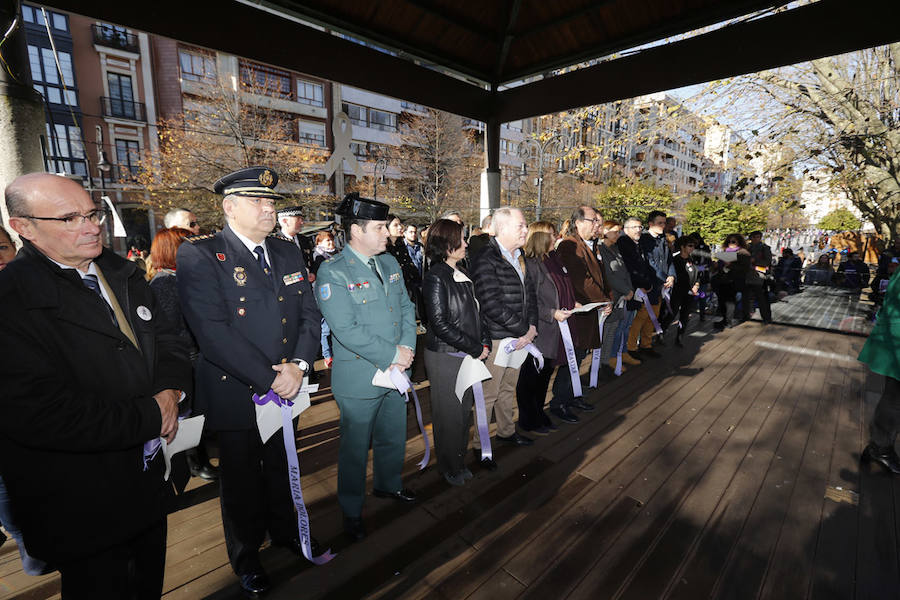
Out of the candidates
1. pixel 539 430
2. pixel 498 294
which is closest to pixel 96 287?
pixel 498 294

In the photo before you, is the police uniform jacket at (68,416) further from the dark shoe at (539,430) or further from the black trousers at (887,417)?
the black trousers at (887,417)

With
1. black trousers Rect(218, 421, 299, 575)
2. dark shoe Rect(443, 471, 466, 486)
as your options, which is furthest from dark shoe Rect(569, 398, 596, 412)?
black trousers Rect(218, 421, 299, 575)

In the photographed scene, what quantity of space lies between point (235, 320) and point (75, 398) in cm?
74

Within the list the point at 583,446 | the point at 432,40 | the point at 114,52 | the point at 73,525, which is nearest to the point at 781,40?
the point at 432,40

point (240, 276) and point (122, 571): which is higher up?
point (240, 276)

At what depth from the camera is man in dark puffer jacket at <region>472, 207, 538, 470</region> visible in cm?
328

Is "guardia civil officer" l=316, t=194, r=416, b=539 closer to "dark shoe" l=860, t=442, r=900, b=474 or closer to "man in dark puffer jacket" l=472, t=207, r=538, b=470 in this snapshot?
"man in dark puffer jacket" l=472, t=207, r=538, b=470

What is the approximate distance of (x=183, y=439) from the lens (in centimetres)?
178

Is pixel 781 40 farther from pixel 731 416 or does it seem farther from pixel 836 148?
pixel 836 148

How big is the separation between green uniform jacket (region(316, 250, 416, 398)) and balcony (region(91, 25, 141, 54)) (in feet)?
96.8

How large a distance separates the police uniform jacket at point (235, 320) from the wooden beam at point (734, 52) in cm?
399

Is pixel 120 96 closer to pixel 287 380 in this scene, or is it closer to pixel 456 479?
pixel 287 380

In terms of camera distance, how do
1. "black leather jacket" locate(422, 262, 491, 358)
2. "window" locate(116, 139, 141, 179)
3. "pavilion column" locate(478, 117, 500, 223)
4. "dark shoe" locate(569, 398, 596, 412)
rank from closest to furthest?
"black leather jacket" locate(422, 262, 491, 358)
"dark shoe" locate(569, 398, 596, 412)
"pavilion column" locate(478, 117, 500, 223)
"window" locate(116, 139, 141, 179)

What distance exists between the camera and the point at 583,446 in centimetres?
371
